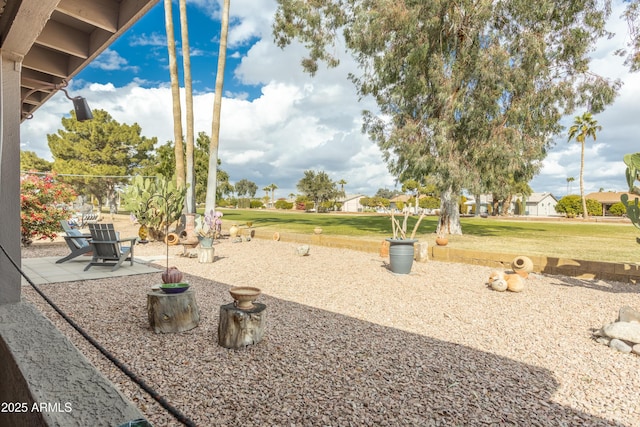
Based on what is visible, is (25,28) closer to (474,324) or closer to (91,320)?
(91,320)

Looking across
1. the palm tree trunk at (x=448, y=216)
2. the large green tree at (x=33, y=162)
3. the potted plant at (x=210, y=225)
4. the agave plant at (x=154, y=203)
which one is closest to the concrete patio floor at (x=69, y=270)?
the potted plant at (x=210, y=225)

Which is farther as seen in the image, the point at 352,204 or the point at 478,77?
the point at 352,204

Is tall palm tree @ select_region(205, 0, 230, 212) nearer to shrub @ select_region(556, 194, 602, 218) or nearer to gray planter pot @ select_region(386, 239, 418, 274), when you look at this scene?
gray planter pot @ select_region(386, 239, 418, 274)

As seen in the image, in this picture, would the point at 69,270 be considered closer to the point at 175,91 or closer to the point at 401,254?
the point at 401,254

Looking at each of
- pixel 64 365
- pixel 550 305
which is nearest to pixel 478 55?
pixel 550 305

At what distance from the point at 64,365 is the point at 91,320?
2.05 m

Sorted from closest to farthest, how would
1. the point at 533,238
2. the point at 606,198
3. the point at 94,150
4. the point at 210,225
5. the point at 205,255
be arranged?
the point at 205,255, the point at 210,225, the point at 533,238, the point at 94,150, the point at 606,198

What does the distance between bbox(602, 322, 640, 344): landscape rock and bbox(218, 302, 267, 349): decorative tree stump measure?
3329 mm

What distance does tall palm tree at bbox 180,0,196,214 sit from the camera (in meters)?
12.2

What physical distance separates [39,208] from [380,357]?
9.79m

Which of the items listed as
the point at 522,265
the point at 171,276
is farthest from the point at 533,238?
the point at 171,276

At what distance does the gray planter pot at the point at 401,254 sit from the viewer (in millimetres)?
6488

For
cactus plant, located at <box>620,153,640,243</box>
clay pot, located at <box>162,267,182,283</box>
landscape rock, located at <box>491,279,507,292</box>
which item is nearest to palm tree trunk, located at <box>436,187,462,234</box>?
cactus plant, located at <box>620,153,640,243</box>

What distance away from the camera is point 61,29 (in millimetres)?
3922
